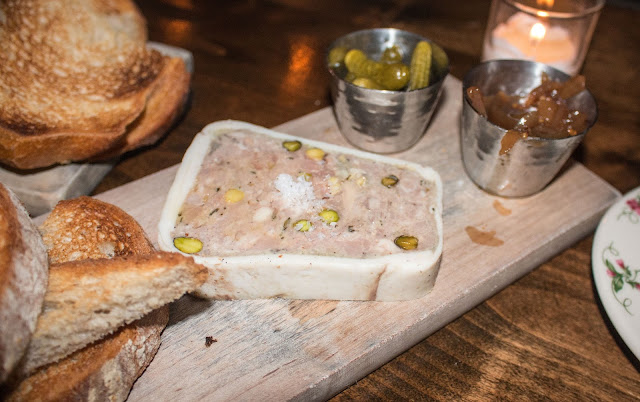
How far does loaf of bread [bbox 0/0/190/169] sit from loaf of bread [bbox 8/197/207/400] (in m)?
1.02

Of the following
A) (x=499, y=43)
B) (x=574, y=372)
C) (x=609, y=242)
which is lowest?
(x=574, y=372)

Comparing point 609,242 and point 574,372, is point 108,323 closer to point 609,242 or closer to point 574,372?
point 574,372

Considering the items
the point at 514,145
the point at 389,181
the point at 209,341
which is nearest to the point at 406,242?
the point at 389,181

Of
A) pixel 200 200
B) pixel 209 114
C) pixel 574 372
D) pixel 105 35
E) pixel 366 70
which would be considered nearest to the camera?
pixel 574 372

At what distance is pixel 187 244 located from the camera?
87.3 inches

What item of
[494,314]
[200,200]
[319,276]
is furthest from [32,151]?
[494,314]

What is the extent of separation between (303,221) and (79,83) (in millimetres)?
1683

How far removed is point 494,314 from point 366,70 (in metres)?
1.53

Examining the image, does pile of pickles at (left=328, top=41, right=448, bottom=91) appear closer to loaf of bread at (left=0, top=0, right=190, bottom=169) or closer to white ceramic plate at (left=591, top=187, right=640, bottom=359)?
loaf of bread at (left=0, top=0, right=190, bottom=169)

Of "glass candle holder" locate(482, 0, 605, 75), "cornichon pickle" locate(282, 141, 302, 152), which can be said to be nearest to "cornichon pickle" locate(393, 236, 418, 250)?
"cornichon pickle" locate(282, 141, 302, 152)

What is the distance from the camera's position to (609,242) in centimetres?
254

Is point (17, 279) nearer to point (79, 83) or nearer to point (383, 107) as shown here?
point (79, 83)

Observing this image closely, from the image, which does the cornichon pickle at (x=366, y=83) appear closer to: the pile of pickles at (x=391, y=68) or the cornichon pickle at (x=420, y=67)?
the pile of pickles at (x=391, y=68)

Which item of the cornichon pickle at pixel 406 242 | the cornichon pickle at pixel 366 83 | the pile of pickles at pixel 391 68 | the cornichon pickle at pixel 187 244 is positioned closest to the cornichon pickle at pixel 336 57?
the pile of pickles at pixel 391 68
